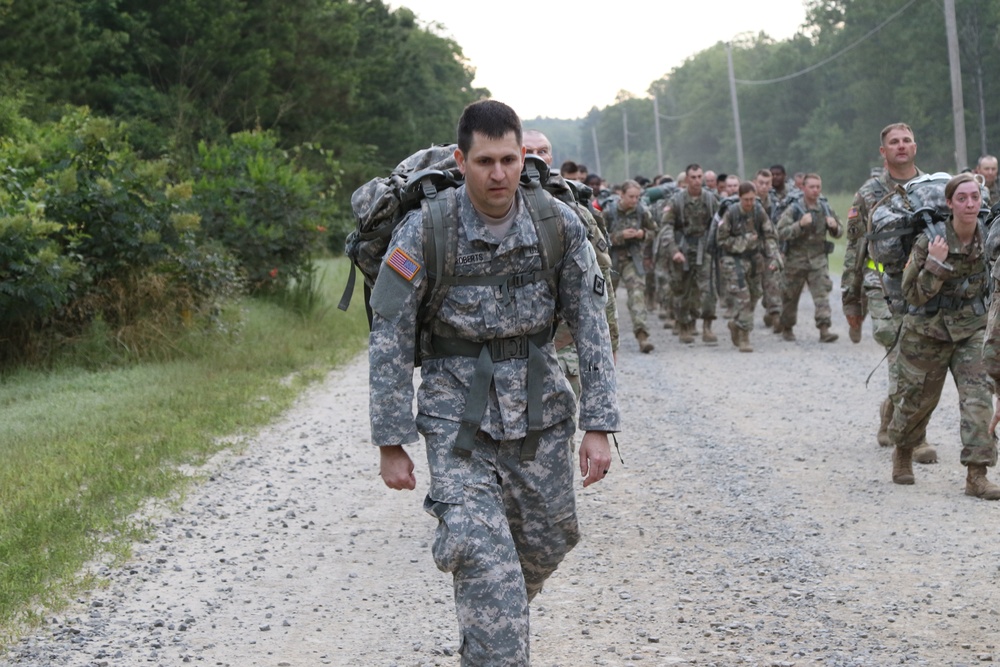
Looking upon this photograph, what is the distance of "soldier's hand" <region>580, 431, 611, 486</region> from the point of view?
4.30m

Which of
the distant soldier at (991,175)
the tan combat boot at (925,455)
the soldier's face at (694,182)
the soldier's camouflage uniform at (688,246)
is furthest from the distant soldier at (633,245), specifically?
the tan combat boot at (925,455)

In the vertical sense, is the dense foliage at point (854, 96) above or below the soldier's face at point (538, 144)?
above

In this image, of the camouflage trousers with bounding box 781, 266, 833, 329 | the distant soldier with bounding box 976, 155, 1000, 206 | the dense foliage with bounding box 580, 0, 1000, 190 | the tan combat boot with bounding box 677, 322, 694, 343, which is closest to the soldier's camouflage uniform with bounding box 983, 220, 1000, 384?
the distant soldier with bounding box 976, 155, 1000, 206

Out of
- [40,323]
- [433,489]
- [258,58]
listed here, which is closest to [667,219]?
[40,323]

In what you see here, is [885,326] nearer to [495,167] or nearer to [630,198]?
[495,167]

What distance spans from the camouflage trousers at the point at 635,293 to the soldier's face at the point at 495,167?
1145 centimetres

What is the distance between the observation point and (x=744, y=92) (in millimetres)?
97500

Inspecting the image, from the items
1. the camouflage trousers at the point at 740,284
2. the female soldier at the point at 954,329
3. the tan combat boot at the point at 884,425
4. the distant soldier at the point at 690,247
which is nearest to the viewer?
the female soldier at the point at 954,329

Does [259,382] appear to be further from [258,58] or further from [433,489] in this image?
[258,58]

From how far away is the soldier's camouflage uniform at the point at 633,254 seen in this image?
618 inches

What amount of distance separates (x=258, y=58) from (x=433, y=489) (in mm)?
28004

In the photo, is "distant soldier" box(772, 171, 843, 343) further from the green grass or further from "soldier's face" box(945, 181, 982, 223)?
"soldier's face" box(945, 181, 982, 223)

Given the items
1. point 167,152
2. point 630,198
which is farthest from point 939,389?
point 167,152

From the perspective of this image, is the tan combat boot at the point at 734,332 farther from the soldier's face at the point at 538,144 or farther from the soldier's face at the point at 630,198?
the soldier's face at the point at 538,144
